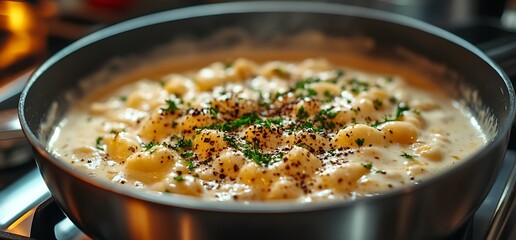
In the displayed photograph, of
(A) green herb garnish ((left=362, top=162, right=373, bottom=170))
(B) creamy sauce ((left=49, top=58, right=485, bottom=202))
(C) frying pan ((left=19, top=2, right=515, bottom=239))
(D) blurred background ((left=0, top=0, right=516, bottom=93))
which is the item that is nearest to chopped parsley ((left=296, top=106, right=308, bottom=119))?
(B) creamy sauce ((left=49, top=58, right=485, bottom=202))

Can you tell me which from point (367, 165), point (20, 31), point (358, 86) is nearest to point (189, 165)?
point (367, 165)

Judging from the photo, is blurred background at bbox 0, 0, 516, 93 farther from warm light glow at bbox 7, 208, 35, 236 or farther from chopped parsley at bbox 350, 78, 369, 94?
warm light glow at bbox 7, 208, 35, 236

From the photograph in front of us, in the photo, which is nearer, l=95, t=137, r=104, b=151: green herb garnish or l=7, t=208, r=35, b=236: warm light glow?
l=7, t=208, r=35, b=236: warm light glow

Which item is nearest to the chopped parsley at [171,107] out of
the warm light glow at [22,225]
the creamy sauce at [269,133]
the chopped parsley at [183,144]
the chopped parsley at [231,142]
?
the creamy sauce at [269,133]

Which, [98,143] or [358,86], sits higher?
[358,86]

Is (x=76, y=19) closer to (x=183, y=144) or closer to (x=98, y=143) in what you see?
(x=98, y=143)

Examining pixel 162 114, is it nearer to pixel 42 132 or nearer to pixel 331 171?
pixel 42 132

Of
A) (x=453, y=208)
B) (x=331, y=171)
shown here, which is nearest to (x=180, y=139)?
(x=331, y=171)

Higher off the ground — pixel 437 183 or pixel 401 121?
pixel 437 183
